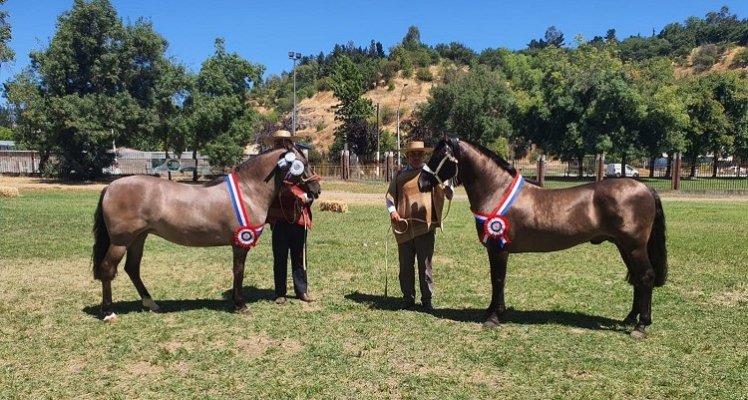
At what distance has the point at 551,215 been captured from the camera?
6.40 m

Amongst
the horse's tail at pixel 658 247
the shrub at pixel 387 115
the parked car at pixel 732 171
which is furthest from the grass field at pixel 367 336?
the shrub at pixel 387 115

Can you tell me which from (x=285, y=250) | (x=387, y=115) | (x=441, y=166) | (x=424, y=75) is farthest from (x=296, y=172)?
(x=424, y=75)

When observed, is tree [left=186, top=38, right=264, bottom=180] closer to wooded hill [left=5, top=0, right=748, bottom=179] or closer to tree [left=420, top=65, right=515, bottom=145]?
wooded hill [left=5, top=0, right=748, bottom=179]

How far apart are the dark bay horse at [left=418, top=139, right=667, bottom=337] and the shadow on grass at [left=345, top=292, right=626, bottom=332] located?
254 mm

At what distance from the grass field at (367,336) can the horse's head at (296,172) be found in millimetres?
1654

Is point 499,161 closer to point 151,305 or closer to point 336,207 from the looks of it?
point 151,305

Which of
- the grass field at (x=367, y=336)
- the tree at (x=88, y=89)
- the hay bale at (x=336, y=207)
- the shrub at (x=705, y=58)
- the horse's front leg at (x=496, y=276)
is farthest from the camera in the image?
the shrub at (x=705, y=58)

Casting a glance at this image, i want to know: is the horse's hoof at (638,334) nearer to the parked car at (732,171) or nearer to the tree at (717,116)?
the parked car at (732,171)

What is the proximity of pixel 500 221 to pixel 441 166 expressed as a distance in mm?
951

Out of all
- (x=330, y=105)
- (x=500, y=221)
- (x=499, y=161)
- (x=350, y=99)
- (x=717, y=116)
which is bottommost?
(x=500, y=221)

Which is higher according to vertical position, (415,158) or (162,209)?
(415,158)

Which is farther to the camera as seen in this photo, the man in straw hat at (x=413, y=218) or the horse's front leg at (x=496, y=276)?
the man in straw hat at (x=413, y=218)

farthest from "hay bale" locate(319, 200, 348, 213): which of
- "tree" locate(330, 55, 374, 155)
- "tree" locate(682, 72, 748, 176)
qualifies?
"tree" locate(330, 55, 374, 155)

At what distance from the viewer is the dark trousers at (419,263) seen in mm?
7305
